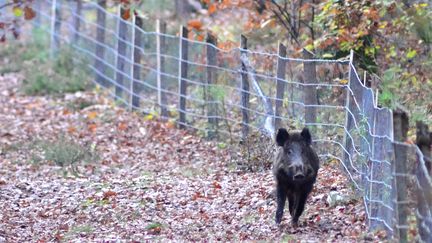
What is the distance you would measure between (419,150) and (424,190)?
31cm

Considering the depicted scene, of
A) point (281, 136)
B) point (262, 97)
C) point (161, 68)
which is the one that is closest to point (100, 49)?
point (161, 68)

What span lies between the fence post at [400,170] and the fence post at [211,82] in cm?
823

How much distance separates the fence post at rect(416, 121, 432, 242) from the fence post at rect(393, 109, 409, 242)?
0.11 meters

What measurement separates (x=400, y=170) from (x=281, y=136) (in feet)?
7.16

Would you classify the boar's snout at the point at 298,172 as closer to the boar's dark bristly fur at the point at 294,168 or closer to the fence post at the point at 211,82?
the boar's dark bristly fur at the point at 294,168

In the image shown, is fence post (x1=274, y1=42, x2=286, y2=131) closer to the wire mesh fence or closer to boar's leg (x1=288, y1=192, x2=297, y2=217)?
the wire mesh fence

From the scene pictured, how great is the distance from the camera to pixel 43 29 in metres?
25.1

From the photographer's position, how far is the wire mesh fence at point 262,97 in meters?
8.44

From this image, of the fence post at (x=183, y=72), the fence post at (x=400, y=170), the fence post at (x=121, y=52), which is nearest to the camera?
the fence post at (x=400, y=170)

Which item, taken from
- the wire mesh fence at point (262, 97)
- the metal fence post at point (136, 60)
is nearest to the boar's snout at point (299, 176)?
the wire mesh fence at point (262, 97)

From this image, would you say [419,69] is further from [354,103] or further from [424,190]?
[424,190]

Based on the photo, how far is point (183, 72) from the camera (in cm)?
1736

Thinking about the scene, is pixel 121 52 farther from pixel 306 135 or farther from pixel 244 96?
pixel 306 135

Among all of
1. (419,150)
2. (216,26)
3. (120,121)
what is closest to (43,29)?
(216,26)
